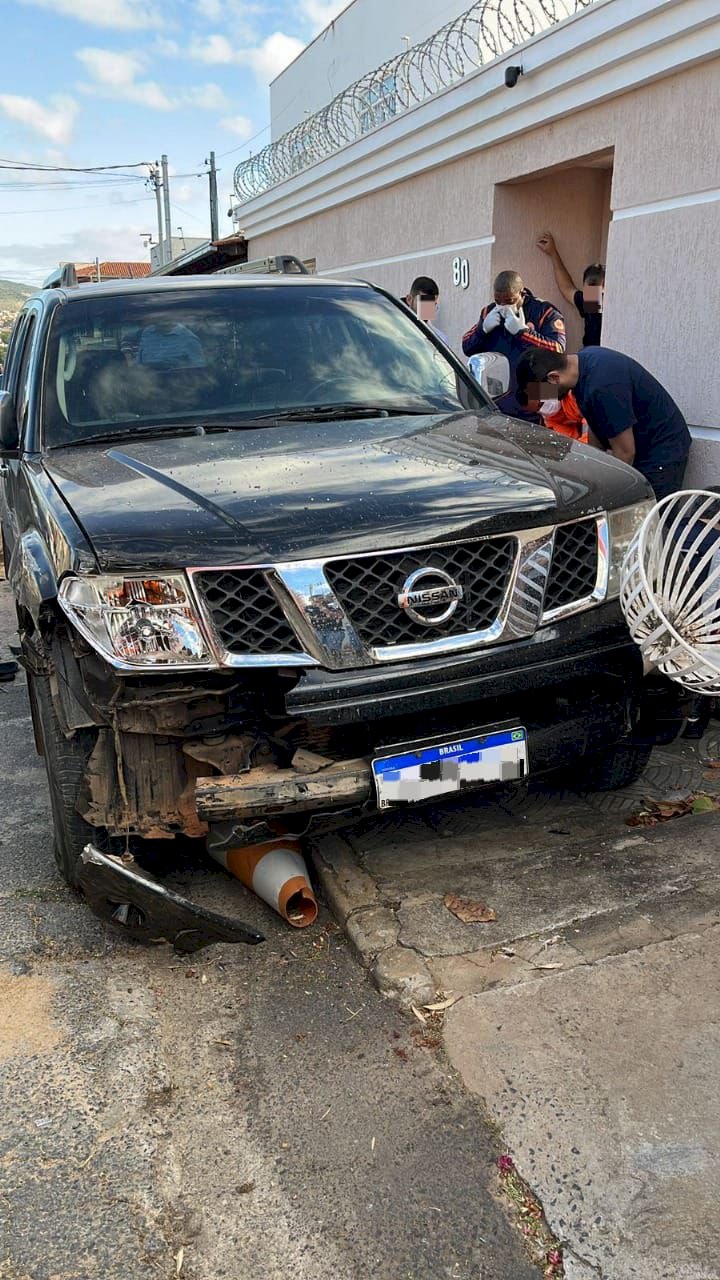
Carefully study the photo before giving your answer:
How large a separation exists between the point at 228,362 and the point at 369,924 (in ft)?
7.08

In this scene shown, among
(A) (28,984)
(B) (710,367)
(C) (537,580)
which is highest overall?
(B) (710,367)

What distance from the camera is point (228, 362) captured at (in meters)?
4.00

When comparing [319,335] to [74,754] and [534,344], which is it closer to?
[74,754]

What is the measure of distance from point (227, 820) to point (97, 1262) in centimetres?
106

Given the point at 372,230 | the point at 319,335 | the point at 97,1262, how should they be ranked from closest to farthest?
the point at 97,1262, the point at 319,335, the point at 372,230

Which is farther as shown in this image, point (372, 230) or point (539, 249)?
point (372, 230)

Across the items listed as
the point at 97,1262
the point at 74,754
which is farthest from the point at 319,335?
the point at 97,1262

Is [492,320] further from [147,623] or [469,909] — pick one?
[147,623]

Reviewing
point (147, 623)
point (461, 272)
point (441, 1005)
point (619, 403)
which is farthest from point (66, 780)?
point (461, 272)

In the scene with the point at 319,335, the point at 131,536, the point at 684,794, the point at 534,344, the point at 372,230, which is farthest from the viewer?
the point at 372,230

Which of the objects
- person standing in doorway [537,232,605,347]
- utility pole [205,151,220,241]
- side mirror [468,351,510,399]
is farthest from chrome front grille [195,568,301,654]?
utility pole [205,151,220,241]

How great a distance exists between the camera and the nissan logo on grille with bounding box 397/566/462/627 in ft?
9.26

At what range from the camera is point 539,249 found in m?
8.63

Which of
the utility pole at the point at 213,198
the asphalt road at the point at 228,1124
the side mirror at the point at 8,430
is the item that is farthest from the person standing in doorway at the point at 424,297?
the utility pole at the point at 213,198
